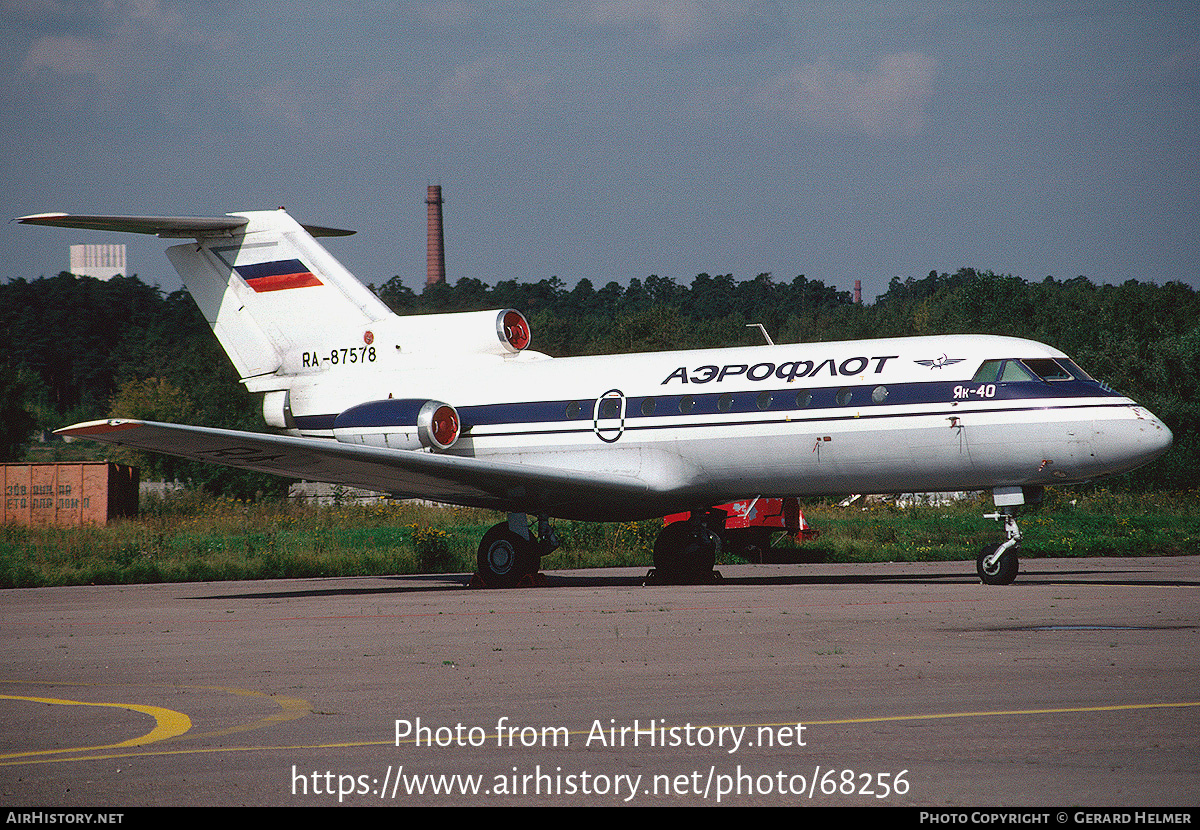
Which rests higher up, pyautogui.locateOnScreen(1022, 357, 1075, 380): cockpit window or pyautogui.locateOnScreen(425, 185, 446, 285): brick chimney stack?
pyautogui.locateOnScreen(425, 185, 446, 285): brick chimney stack

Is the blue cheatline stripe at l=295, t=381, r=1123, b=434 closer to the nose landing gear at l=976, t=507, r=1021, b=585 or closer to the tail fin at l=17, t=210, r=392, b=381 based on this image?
the nose landing gear at l=976, t=507, r=1021, b=585

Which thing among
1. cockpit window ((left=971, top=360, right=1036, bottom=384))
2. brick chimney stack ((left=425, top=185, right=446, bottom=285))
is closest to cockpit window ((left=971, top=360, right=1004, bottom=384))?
cockpit window ((left=971, top=360, right=1036, bottom=384))

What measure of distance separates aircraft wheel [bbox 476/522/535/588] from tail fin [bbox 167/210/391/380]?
5606mm

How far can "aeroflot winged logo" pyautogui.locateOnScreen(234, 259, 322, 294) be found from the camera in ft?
77.7

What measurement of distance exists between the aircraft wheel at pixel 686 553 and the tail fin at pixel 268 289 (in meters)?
7.17

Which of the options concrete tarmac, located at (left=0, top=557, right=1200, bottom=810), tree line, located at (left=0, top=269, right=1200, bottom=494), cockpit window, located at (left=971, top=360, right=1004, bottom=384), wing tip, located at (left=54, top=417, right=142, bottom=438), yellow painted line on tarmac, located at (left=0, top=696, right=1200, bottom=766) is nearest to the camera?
concrete tarmac, located at (left=0, top=557, right=1200, bottom=810)

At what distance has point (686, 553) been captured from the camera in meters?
21.2

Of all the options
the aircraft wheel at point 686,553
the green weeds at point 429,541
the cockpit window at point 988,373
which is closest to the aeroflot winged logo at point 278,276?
the green weeds at point 429,541

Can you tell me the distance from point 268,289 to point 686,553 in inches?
377

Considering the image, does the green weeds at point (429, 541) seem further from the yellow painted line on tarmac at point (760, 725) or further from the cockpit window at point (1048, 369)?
the yellow painted line on tarmac at point (760, 725)

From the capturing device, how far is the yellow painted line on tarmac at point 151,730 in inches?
283

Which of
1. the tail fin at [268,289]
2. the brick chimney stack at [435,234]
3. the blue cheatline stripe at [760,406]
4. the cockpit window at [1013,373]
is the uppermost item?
the brick chimney stack at [435,234]

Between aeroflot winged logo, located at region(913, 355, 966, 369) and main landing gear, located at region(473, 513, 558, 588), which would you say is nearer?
aeroflot winged logo, located at region(913, 355, 966, 369)

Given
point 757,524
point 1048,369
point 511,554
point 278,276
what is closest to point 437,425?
point 511,554
